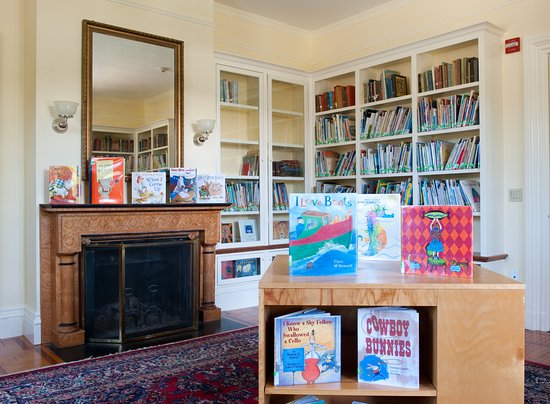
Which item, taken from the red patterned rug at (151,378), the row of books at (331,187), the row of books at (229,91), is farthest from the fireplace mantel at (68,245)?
the row of books at (331,187)

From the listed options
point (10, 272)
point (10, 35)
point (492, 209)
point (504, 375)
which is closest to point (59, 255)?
point (10, 272)

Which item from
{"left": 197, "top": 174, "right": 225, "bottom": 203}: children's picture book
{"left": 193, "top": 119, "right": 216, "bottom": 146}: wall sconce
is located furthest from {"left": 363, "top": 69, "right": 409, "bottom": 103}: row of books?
{"left": 197, "top": 174, "right": 225, "bottom": 203}: children's picture book

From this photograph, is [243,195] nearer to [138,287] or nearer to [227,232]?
[227,232]

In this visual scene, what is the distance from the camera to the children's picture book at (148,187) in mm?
3916

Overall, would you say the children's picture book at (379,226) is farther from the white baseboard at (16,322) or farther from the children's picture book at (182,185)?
the white baseboard at (16,322)

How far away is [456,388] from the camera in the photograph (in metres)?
1.56

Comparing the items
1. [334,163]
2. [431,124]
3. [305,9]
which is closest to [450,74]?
[431,124]

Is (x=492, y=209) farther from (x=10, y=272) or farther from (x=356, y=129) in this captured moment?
(x=10, y=272)

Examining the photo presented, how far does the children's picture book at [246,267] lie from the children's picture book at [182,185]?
40.9 inches

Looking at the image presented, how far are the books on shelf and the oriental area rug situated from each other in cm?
128

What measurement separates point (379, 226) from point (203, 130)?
2841 millimetres

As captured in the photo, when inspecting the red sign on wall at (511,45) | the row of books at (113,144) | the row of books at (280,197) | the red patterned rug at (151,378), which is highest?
the red sign on wall at (511,45)

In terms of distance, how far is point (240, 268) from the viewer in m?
4.96

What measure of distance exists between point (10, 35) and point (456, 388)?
4006mm
